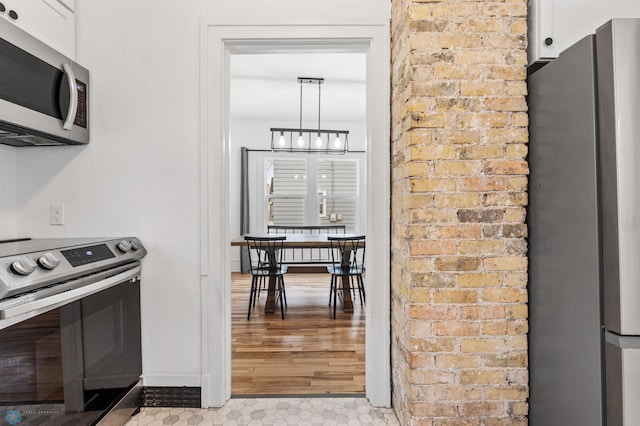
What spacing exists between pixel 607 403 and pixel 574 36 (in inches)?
53.4

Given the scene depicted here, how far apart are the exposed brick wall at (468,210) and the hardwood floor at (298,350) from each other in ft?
2.58

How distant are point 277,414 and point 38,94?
1.84m

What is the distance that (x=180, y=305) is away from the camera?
6.33 ft

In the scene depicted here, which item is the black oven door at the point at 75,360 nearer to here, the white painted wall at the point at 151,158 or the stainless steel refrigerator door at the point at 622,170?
the white painted wall at the point at 151,158

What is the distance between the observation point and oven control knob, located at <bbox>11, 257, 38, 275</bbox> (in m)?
1.10

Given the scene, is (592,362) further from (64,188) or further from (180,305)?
(64,188)

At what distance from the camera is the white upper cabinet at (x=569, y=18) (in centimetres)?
148

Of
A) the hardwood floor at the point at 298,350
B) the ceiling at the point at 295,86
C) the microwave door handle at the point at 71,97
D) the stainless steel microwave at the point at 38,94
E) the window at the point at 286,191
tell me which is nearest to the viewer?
the stainless steel microwave at the point at 38,94

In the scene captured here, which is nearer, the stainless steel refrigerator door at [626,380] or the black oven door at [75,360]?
the stainless steel refrigerator door at [626,380]

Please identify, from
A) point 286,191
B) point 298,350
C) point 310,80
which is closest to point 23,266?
point 298,350

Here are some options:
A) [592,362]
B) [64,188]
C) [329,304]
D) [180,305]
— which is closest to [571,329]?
[592,362]

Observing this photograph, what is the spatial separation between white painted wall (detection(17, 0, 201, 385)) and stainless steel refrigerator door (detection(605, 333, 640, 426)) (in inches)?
68.7

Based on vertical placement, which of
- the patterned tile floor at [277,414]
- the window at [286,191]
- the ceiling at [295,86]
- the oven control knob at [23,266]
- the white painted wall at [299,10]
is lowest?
the patterned tile floor at [277,414]

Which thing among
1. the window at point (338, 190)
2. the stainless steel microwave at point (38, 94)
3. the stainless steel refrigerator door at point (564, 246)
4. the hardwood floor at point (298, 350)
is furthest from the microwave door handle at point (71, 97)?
the window at point (338, 190)
